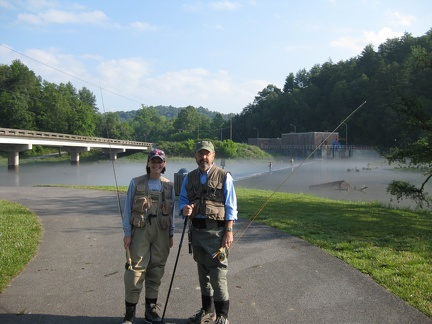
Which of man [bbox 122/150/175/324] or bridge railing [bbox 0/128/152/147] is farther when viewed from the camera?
bridge railing [bbox 0/128/152/147]

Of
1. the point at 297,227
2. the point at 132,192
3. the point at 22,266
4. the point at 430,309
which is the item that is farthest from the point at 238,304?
the point at 297,227

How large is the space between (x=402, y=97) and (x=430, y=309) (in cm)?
935

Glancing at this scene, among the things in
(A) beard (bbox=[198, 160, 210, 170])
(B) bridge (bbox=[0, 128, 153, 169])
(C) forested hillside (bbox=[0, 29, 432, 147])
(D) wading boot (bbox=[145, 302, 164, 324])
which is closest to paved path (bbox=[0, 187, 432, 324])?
(D) wading boot (bbox=[145, 302, 164, 324])

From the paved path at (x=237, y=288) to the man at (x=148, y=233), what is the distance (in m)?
0.34

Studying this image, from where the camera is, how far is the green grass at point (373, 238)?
18.0ft

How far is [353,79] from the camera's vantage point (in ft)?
404

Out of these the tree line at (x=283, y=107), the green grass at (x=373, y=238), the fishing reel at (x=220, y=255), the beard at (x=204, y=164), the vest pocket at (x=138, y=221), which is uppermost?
the tree line at (x=283, y=107)

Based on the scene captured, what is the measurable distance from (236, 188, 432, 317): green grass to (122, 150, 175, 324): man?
2255mm

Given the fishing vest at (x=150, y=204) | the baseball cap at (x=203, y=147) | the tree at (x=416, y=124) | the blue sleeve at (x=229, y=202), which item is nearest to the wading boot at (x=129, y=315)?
the fishing vest at (x=150, y=204)

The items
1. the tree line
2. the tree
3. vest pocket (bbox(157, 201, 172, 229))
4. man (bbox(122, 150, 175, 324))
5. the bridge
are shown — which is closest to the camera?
man (bbox(122, 150, 175, 324))

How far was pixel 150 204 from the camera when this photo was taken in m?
4.30

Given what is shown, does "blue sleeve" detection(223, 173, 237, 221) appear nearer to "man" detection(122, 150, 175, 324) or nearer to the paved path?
"man" detection(122, 150, 175, 324)

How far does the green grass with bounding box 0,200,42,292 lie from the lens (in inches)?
238

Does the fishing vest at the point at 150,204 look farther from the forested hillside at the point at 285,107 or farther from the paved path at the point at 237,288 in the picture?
the forested hillside at the point at 285,107
